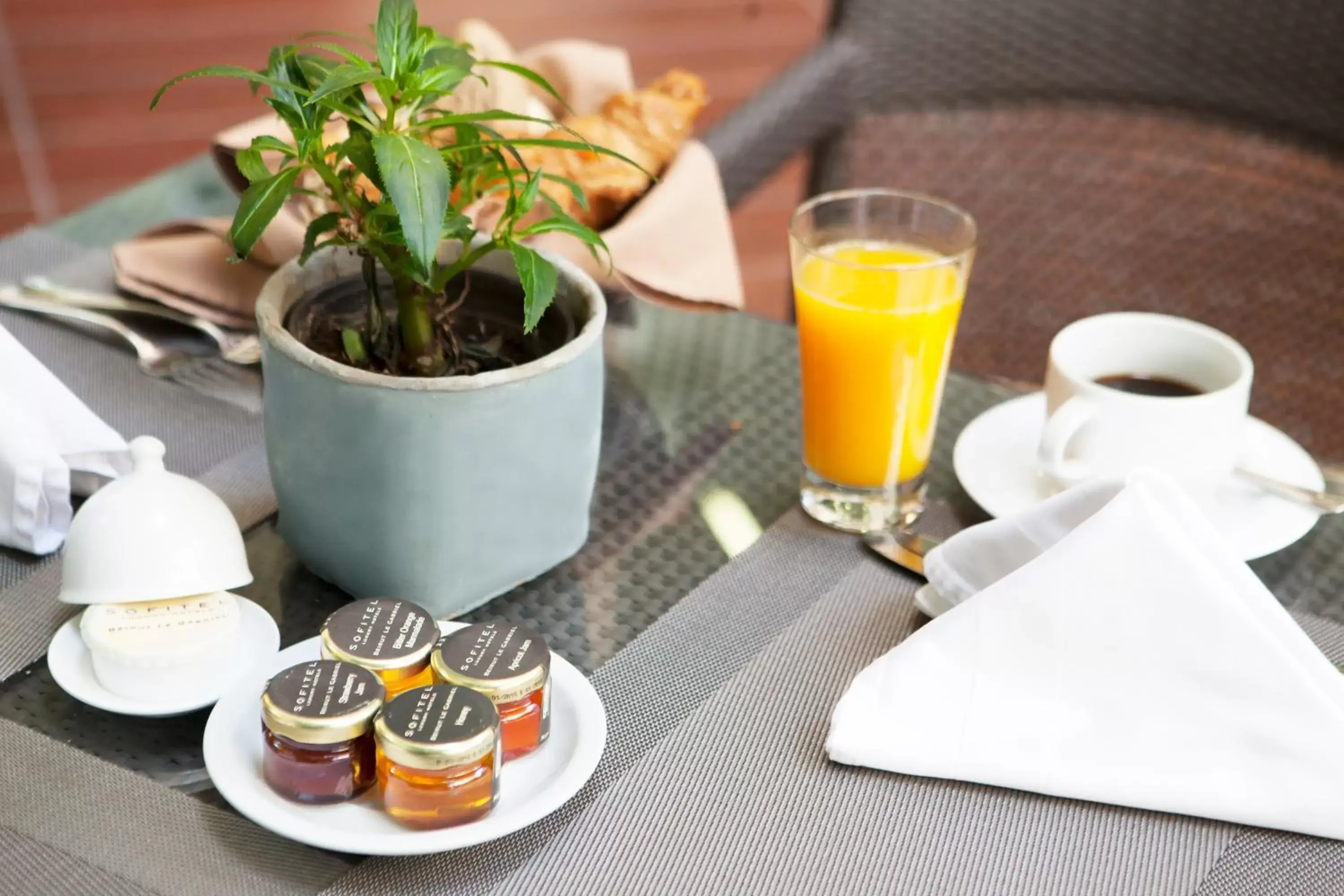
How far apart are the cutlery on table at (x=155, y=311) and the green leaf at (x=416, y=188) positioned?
338 millimetres

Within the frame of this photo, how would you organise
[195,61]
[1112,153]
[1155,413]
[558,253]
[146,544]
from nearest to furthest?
[146,544]
[1155,413]
[558,253]
[1112,153]
[195,61]

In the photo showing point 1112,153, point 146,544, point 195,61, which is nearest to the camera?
point 146,544

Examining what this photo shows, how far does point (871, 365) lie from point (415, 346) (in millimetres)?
235

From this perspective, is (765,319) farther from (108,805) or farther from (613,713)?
(108,805)

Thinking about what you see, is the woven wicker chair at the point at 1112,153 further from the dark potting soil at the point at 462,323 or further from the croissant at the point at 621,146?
the dark potting soil at the point at 462,323

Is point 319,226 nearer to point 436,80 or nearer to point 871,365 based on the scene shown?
point 436,80

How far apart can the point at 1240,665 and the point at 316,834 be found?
1.24 ft

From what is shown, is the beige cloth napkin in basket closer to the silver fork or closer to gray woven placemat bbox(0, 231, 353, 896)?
the silver fork

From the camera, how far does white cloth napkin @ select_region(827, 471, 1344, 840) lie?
569mm

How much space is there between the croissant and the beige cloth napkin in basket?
2 centimetres

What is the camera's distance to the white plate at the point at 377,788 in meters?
0.52

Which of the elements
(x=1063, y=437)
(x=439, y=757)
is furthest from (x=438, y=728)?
(x=1063, y=437)

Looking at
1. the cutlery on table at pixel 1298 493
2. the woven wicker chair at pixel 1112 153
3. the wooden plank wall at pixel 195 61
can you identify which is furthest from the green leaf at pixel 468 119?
the wooden plank wall at pixel 195 61

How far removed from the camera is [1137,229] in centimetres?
126
